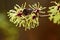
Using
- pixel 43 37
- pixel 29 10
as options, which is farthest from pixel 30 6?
pixel 43 37

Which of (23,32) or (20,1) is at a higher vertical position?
(20,1)

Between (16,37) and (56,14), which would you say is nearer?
(56,14)

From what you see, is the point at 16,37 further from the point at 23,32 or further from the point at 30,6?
the point at 30,6

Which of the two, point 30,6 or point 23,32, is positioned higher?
point 30,6

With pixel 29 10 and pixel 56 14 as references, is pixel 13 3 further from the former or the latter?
pixel 56 14

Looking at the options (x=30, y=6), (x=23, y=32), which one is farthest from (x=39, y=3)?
(x=23, y=32)
